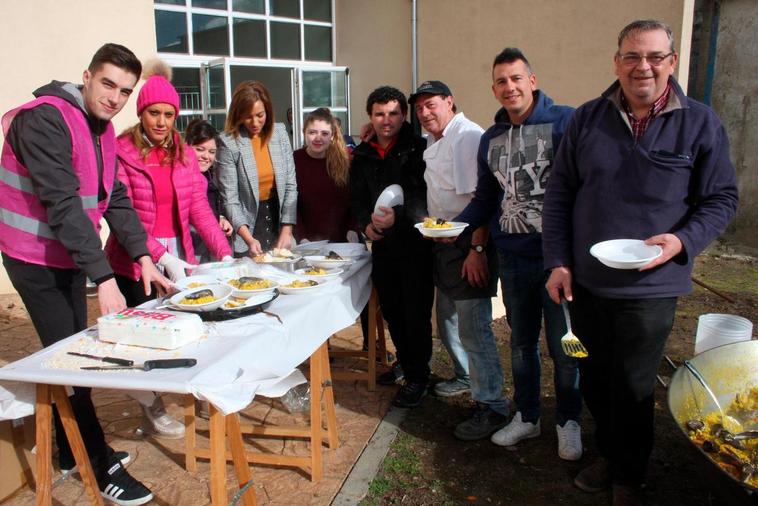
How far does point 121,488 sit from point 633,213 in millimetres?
2541

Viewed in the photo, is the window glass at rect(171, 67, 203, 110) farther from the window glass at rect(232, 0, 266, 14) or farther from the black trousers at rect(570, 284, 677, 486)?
the black trousers at rect(570, 284, 677, 486)

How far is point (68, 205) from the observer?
2.26 m

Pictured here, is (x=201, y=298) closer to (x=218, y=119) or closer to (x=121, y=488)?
(x=121, y=488)

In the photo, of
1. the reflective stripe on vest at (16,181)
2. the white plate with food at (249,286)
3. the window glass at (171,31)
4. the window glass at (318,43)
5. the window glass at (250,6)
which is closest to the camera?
the reflective stripe on vest at (16,181)

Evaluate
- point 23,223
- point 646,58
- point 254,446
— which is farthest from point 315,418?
point 646,58

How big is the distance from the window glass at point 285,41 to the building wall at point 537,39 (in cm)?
201

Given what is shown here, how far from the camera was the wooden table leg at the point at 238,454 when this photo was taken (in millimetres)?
2148

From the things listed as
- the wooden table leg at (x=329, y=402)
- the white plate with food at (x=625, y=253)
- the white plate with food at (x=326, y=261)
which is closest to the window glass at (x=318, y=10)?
the white plate with food at (x=326, y=261)

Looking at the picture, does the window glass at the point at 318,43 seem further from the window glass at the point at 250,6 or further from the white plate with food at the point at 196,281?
the white plate with food at the point at 196,281

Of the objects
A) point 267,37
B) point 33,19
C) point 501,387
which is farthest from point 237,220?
point 267,37

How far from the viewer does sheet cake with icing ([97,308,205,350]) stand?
209 cm

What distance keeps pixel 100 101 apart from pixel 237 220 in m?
1.58

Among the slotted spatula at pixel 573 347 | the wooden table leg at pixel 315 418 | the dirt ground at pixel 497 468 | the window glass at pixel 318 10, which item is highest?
the window glass at pixel 318 10

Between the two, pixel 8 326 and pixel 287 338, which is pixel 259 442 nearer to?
pixel 287 338
